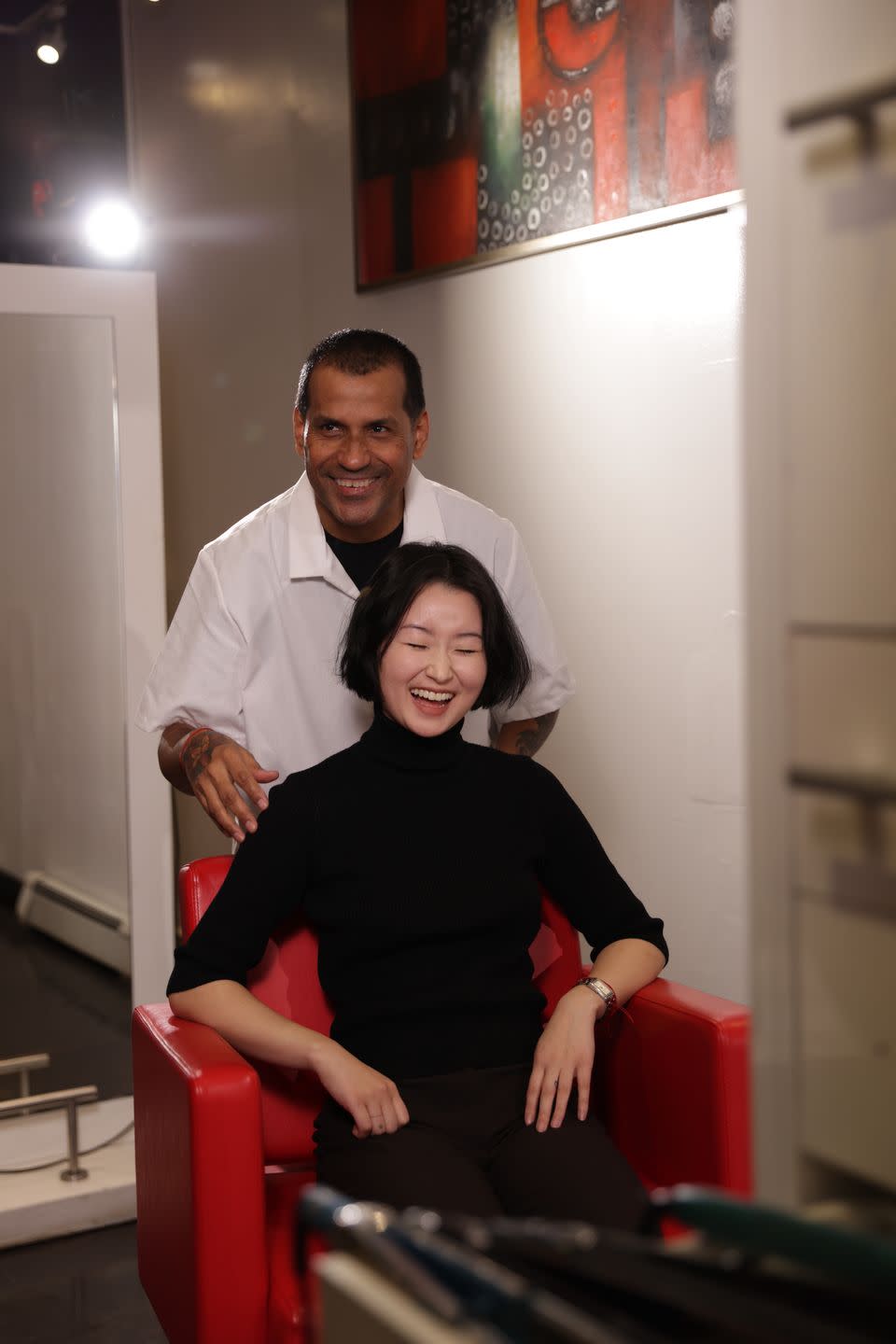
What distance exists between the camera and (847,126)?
0.65 metres

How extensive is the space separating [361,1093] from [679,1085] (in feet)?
1.32

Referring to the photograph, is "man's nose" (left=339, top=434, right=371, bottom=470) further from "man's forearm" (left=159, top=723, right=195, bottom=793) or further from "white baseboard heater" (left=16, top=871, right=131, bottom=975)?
"white baseboard heater" (left=16, top=871, right=131, bottom=975)

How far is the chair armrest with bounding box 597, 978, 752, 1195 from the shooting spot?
1686mm

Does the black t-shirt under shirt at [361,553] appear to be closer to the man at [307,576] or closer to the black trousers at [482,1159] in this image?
the man at [307,576]

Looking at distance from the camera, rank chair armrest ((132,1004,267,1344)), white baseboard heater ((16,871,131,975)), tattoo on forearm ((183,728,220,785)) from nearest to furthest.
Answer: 1. chair armrest ((132,1004,267,1344))
2. tattoo on forearm ((183,728,220,785))
3. white baseboard heater ((16,871,131,975))

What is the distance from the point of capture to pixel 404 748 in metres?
1.84

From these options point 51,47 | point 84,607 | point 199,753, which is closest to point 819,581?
point 199,753

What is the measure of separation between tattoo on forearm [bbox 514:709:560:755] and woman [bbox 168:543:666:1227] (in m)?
0.46

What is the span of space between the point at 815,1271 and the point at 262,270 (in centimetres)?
361

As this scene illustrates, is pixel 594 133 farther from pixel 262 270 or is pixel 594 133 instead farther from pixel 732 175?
pixel 262 270

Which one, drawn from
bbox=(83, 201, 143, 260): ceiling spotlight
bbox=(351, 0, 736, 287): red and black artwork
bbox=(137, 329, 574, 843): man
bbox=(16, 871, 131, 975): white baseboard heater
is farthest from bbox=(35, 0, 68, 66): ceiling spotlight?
bbox=(16, 871, 131, 975): white baseboard heater

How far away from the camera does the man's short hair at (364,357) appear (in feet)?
7.07

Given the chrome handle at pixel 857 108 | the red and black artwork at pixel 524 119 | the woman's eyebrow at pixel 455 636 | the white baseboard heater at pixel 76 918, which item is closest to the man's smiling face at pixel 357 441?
the woman's eyebrow at pixel 455 636

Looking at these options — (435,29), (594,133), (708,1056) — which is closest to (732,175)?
(594,133)
